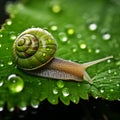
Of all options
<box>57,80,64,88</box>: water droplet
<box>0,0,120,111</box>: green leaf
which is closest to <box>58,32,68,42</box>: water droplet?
<box>0,0,120,111</box>: green leaf

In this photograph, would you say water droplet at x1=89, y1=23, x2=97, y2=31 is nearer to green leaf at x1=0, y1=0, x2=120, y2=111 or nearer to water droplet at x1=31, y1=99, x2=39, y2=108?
green leaf at x1=0, y1=0, x2=120, y2=111

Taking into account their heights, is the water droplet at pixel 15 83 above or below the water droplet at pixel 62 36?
below

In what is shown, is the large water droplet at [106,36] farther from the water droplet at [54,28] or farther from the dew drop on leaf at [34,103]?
the dew drop on leaf at [34,103]

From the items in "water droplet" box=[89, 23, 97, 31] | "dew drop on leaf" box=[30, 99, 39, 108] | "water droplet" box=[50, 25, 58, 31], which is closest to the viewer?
"dew drop on leaf" box=[30, 99, 39, 108]

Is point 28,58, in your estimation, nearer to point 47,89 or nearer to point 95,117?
point 47,89

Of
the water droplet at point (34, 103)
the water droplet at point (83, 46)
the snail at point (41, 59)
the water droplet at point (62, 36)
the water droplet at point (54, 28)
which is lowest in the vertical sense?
the water droplet at point (34, 103)

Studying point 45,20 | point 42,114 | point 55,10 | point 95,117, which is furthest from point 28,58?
point 55,10

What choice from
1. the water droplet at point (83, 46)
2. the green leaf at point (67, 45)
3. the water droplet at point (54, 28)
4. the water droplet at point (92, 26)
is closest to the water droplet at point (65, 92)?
the green leaf at point (67, 45)
